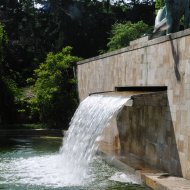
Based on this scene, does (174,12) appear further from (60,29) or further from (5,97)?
(60,29)

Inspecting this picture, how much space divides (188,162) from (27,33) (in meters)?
23.3

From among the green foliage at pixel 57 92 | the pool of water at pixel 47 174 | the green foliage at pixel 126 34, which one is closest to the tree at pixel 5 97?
the green foliage at pixel 57 92

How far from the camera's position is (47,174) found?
8383 millimetres

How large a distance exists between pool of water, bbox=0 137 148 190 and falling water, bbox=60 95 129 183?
0.61ft

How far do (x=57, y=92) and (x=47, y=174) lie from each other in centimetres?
987

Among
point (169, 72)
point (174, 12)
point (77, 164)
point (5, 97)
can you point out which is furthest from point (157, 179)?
point (5, 97)

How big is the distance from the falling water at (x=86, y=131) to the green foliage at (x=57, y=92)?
301 inches

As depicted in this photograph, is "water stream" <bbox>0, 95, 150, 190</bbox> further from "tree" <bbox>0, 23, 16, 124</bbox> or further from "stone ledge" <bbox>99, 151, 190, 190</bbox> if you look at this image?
"tree" <bbox>0, 23, 16, 124</bbox>

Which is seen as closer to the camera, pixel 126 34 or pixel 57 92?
pixel 57 92

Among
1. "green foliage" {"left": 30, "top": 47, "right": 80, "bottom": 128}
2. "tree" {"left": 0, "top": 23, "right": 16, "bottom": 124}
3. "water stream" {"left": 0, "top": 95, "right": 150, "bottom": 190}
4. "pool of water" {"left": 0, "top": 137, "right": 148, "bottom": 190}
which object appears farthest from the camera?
"tree" {"left": 0, "top": 23, "right": 16, "bottom": 124}

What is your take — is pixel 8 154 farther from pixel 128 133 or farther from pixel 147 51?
pixel 147 51

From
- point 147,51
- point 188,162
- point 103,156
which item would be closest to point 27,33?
point 103,156

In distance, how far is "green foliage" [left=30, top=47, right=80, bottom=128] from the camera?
1795cm

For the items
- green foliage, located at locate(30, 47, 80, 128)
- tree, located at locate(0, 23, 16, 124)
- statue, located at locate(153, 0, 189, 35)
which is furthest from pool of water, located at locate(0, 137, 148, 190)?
tree, located at locate(0, 23, 16, 124)
